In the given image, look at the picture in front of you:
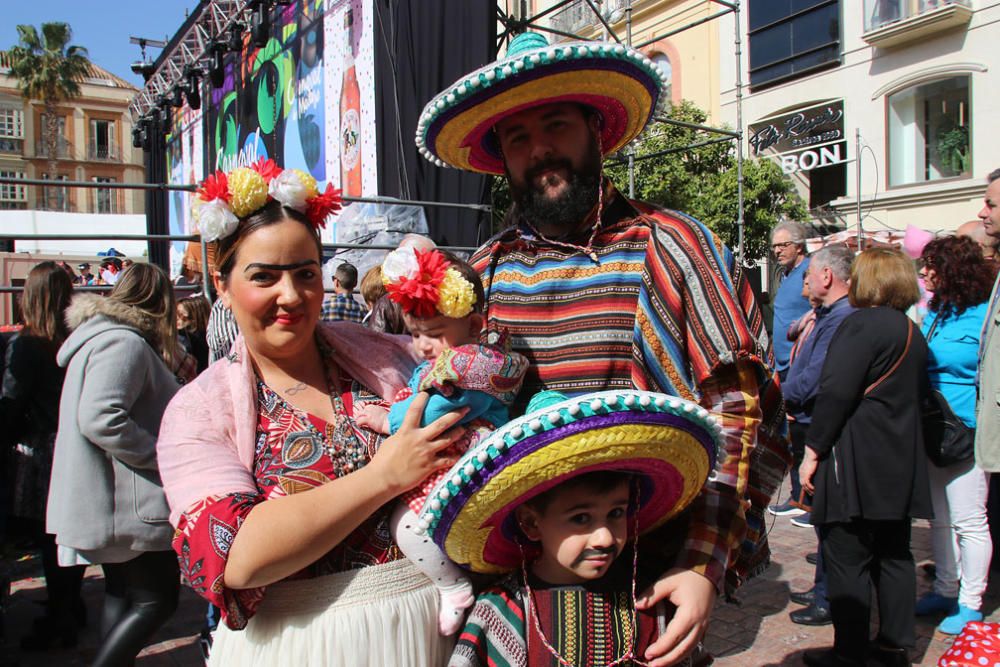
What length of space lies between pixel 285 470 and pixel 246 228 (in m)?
0.53

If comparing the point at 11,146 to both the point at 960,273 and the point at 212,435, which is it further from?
the point at 212,435

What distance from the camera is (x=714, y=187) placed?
15898 millimetres

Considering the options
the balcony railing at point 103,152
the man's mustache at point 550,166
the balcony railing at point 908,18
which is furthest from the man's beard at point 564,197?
the balcony railing at point 103,152

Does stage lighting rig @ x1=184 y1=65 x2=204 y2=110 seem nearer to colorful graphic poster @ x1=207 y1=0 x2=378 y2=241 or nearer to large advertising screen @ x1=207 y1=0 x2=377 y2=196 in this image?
large advertising screen @ x1=207 y1=0 x2=377 y2=196

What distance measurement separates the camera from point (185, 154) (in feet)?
57.5

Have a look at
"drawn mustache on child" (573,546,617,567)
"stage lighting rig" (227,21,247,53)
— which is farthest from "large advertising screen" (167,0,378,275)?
"drawn mustache on child" (573,546,617,567)

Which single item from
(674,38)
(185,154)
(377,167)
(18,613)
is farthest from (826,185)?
(18,613)

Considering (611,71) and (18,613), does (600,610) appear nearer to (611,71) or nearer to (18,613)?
(611,71)

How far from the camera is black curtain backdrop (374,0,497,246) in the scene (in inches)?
277

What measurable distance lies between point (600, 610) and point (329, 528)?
1.92ft

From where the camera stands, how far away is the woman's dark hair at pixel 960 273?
3.76m

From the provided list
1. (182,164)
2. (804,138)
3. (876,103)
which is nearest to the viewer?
(876,103)

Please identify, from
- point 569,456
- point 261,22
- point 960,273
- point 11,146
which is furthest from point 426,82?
point 11,146

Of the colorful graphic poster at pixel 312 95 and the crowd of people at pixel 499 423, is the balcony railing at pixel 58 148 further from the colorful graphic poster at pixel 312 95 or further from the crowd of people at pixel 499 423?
the crowd of people at pixel 499 423
